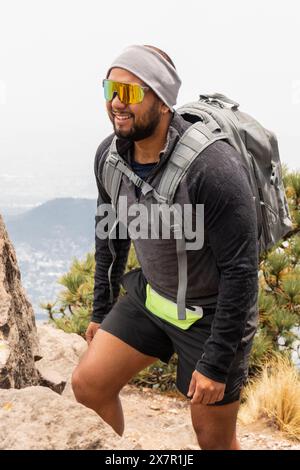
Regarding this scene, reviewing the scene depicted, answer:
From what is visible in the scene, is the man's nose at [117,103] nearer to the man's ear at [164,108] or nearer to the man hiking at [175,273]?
the man hiking at [175,273]

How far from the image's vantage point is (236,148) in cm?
346

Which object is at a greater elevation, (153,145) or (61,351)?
(153,145)

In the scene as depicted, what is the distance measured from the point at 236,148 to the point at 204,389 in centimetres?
110

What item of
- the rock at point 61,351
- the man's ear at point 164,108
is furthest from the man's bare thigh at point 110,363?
the rock at point 61,351

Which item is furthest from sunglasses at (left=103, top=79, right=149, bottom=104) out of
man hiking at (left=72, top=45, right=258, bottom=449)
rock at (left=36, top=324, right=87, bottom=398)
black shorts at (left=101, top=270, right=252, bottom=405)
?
rock at (left=36, top=324, right=87, bottom=398)

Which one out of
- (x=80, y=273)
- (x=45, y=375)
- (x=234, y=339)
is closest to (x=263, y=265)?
(x=80, y=273)

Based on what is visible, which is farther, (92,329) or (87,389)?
(92,329)

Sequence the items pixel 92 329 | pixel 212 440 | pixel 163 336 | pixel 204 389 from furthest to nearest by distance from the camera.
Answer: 1. pixel 92 329
2. pixel 163 336
3. pixel 212 440
4. pixel 204 389

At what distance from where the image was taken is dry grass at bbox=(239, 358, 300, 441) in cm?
634

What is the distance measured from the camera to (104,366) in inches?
149

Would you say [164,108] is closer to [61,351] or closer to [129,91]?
[129,91]

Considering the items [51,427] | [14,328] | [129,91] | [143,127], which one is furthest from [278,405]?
[51,427]

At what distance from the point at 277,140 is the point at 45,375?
7.71 feet

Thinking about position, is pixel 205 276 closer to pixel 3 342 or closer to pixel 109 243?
pixel 109 243
